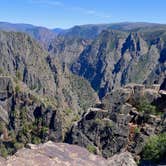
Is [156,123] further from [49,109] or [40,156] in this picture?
[49,109]

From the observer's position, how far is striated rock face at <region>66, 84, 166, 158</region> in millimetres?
81438

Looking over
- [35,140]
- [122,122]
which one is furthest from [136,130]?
[35,140]

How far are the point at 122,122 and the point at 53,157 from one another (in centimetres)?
6233

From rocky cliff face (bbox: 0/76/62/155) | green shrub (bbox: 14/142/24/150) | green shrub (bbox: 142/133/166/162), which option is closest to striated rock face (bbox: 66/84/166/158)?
green shrub (bbox: 142/133/166/162)

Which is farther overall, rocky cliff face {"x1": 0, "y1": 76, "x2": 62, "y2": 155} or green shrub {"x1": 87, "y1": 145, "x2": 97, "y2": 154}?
rocky cliff face {"x1": 0, "y1": 76, "x2": 62, "y2": 155}

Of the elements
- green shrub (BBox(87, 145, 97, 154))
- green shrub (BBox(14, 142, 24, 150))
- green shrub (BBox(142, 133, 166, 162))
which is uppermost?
green shrub (BBox(142, 133, 166, 162))

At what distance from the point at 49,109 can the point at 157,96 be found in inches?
3073

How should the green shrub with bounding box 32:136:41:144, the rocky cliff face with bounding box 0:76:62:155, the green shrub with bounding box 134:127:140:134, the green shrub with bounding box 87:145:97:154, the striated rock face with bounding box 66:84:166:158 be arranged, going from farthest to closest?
the rocky cliff face with bounding box 0:76:62:155 → the green shrub with bounding box 32:136:41:144 → the green shrub with bounding box 87:145:97:154 → the green shrub with bounding box 134:127:140:134 → the striated rock face with bounding box 66:84:166:158

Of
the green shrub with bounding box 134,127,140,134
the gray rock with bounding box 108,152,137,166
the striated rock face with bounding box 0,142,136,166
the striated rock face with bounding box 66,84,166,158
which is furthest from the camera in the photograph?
the green shrub with bounding box 134,127,140,134

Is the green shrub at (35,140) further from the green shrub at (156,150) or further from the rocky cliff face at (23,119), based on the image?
the green shrub at (156,150)

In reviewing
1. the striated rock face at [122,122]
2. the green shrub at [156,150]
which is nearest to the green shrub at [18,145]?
A: the striated rock face at [122,122]

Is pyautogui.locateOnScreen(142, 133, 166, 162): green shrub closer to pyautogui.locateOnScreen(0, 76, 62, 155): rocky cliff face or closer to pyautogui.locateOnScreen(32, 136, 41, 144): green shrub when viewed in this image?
pyautogui.locateOnScreen(0, 76, 62, 155): rocky cliff face

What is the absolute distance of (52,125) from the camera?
147m

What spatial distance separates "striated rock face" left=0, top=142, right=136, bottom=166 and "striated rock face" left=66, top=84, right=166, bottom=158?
53.2 m
